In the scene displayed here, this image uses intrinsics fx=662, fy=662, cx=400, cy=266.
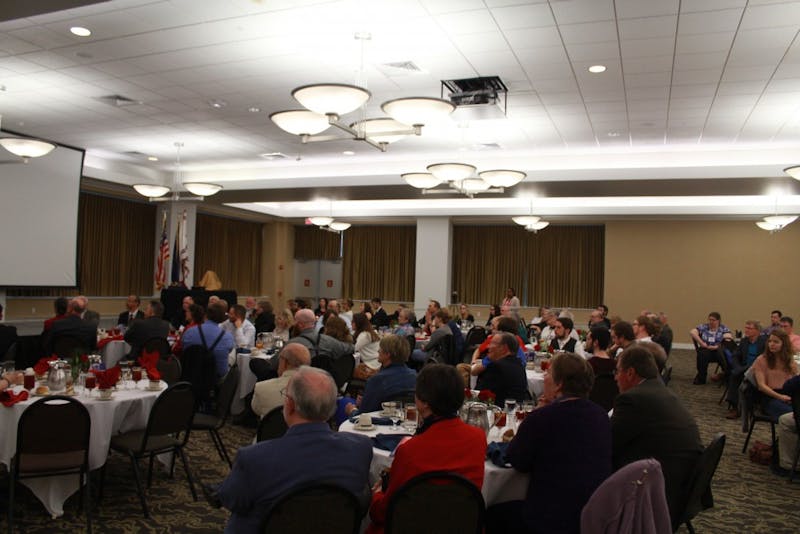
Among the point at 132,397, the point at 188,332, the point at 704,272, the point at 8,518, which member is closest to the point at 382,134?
the point at 188,332

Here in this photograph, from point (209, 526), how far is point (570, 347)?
5.16m

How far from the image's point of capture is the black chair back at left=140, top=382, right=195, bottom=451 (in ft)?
15.3

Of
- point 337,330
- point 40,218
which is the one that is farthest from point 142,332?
point 40,218

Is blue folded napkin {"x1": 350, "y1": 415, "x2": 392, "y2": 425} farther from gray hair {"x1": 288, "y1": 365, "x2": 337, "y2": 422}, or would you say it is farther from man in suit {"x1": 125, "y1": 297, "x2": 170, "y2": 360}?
man in suit {"x1": 125, "y1": 297, "x2": 170, "y2": 360}

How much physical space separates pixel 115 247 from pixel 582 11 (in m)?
14.2

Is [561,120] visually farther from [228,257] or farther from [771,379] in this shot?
[228,257]

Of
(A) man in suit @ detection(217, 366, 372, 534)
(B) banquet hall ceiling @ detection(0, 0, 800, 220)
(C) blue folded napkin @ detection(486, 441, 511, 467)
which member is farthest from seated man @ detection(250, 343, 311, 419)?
(B) banquet hall ceiling @ detection(0, 0, 800, 220)

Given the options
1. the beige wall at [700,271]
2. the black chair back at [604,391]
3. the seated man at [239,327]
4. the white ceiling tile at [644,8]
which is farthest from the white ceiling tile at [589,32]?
the beige wall at [700,271]

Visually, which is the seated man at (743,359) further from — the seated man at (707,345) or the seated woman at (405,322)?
the seated woman at (405,322)

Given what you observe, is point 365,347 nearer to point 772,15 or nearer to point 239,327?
point 239,327

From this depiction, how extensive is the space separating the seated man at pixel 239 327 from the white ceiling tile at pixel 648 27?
5777 millimetres

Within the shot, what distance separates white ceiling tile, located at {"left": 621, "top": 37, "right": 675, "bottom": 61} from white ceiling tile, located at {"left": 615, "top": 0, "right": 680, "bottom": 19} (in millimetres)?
586

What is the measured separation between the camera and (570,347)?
8352 mm

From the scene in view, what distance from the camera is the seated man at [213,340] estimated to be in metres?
7.03
